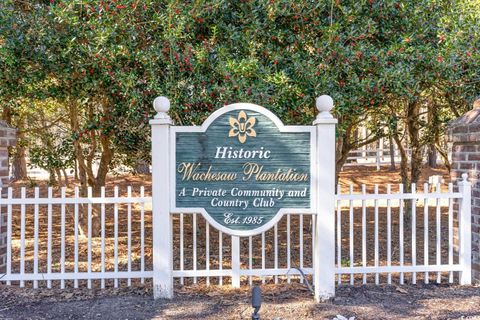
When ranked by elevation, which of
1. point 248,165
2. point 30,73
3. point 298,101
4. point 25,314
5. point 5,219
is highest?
point 30,73

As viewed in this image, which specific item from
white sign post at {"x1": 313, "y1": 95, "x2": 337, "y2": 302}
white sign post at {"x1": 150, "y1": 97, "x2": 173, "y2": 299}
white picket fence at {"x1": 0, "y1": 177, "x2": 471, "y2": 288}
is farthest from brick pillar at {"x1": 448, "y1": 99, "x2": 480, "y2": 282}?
white sign post at {"x1": 150, "y1": 97, "x2": 173, "y2": 299}

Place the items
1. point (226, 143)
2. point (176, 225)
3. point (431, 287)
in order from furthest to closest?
1. point (176, 225)
2. point (431, 287)
3. point (226, 143)

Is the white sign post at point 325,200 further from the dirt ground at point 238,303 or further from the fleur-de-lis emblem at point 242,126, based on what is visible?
the fleur-de-lis emblem at point 242,126

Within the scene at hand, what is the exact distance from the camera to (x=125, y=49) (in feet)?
16.0

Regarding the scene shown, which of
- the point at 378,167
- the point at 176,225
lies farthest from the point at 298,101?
the point at 378,167

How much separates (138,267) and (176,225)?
9.85ft

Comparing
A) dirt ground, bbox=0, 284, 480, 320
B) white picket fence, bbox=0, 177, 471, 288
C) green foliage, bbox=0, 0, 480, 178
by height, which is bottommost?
dirt ground, bbox=0, 284, 480, 320

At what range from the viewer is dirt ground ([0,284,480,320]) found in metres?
3.91

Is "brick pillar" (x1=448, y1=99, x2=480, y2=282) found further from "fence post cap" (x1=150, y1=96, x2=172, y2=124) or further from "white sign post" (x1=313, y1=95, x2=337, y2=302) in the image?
"fence post cap" (x1=150, y1=96, x2=172, y2=124)

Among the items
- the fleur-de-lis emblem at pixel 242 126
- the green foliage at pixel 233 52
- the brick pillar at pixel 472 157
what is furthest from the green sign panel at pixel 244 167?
the brick pillar at pixel 472 157

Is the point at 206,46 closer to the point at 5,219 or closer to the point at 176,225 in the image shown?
the point at 5,219

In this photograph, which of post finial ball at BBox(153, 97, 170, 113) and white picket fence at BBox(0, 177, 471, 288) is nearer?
post finial ball at BBox(153, 97, 170, 113)

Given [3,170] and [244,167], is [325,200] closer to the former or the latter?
[244,167]

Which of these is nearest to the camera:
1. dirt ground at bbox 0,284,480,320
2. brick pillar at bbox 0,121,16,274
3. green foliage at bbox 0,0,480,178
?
dirt ground at bbox 0,284,480,320
